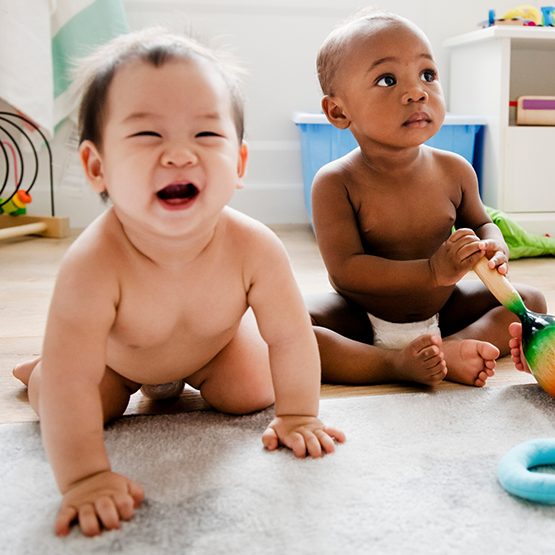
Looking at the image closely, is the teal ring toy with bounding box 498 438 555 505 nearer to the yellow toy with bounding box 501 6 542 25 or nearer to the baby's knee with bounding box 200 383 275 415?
the baby's knee with bounding box 200 383 275 415

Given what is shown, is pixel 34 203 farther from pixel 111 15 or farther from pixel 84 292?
pixel 84 292

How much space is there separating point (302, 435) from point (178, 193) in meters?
0.26

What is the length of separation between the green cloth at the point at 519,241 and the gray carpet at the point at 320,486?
2.85 ft

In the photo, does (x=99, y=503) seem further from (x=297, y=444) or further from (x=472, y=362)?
(x=472, y=362)

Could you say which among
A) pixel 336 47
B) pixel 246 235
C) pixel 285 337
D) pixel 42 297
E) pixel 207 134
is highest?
pixel 336 47

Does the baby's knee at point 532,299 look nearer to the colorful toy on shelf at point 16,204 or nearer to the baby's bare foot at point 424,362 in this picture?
the baby's bare foot at point 424,362

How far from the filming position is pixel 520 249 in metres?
1.53

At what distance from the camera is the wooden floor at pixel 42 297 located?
77 cm

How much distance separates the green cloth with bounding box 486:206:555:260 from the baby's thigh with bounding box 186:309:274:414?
985mm

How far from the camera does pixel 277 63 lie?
82.0 inches

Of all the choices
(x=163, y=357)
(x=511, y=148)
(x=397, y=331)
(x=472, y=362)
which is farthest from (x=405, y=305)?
(x=511, y=148)

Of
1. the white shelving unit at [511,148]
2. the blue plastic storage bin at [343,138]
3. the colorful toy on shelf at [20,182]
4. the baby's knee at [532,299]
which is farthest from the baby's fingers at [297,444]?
the colorful toy on shelf at [20,182]

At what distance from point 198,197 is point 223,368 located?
0.79 ft

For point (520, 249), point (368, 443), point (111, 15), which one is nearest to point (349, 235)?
point (368, 443)
